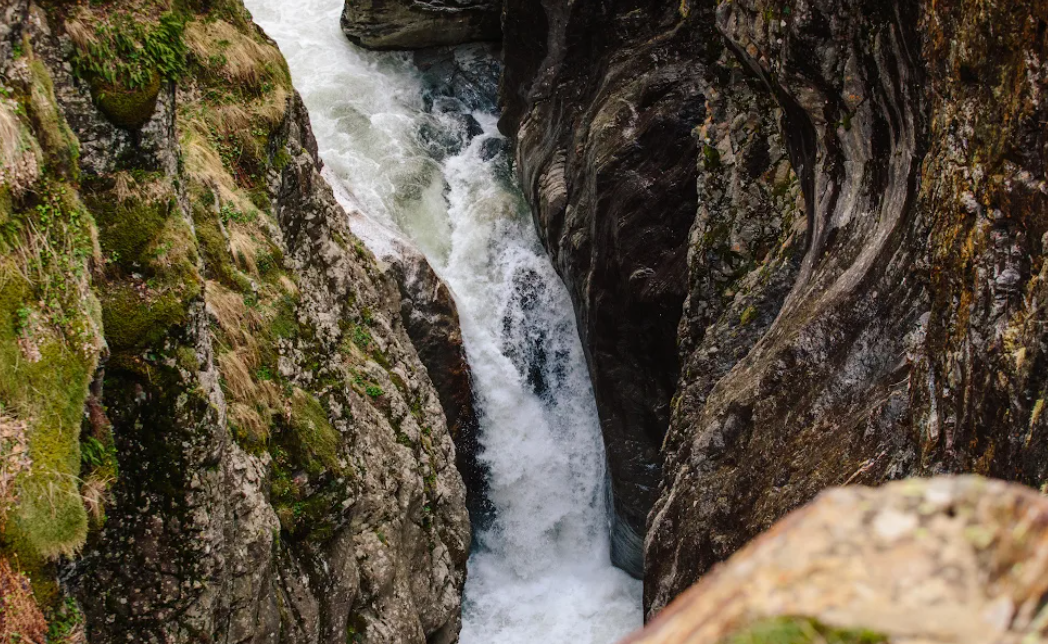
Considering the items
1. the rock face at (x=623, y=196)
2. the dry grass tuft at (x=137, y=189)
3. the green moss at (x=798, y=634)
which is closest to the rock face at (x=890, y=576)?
the green moss at (x=798, y=634)

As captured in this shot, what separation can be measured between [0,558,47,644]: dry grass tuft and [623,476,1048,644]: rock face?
196 inches

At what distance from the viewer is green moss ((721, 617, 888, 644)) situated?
6.06ft

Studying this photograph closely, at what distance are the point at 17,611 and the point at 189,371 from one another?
241 centimetres

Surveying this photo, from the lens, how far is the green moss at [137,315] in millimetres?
6797

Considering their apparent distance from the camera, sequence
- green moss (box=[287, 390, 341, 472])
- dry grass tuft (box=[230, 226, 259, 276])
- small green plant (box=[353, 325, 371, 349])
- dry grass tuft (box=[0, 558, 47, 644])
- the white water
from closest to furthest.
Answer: dry grass tuft (box=[0, 558, 47, 644]) < green moss (box=[287, 390, 341, 472]) < dry grass tuft (box=[230, 226, 259, 276]) < small green plant (box=[353, 325, 371, 349]) < the white water

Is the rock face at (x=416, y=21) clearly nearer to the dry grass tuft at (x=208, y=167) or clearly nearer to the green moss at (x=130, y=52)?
the dry grass tuft at (x=208, y=167)

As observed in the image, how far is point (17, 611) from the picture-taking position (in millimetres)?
5316

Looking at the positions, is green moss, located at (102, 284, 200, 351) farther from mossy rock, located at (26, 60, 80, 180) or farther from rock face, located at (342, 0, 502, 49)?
rock face, located at (342, 0, 502, 49)

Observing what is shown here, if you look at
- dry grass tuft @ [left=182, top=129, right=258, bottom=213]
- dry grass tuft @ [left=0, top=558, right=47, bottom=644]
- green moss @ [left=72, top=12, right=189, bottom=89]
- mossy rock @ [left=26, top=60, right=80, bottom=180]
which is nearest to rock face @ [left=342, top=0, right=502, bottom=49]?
dry grass tuft @ [left=182, top=129, right=258, bottom=213]

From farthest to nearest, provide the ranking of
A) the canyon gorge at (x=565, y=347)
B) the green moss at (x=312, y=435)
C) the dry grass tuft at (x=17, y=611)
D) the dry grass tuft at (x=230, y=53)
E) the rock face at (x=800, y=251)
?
the dry grass tuft at (x=230, y=53)
the green moss at (x=312, y=435)
the rock face at (x=800, y=251)
the canyon gorge at (x=565, y=347)
the dry grass tuft at (x=17, y=611)

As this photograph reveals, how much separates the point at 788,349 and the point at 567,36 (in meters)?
11.5

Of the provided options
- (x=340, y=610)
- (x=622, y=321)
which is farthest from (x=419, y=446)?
(x=622, y=321)

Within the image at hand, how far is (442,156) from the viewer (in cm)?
2159

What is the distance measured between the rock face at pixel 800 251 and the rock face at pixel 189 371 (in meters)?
4.82
